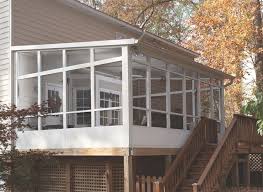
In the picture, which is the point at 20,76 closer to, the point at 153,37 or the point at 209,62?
the point at 153,37

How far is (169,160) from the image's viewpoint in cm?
1484

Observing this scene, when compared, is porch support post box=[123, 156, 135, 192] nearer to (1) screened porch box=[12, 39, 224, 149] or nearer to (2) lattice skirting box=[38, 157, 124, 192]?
(1) screened porch box=[12, 39, 224, 149]

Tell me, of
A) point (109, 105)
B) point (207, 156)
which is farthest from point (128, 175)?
point (109, 105)

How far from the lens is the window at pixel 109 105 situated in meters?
18.4

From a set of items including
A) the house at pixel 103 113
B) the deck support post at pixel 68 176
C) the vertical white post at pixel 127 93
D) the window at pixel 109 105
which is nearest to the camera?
the vertical white post at pixel 127 93

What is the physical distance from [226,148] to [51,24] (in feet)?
26.6

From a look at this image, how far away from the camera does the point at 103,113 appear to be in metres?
18.8

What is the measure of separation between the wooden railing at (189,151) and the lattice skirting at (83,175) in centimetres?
154

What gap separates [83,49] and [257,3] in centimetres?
1831

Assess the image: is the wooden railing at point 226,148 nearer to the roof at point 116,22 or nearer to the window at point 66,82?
the roof at point 116,22

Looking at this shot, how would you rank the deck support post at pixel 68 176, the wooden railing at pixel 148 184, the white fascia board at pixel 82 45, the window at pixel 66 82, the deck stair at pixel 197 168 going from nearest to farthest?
1. the wooden railing at pixel 148 184
2. the white fascia board at pixel 82 45
3. the window at pixel 66 82
4. the deck stair at pixel 197 168
5. the deck support post at pixel 68 176

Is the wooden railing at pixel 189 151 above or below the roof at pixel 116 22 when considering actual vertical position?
below

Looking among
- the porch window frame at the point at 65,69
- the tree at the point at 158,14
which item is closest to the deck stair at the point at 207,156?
the porch window frame at the point at 65,69

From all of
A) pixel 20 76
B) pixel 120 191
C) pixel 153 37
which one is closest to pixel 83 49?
pixel 20 76
